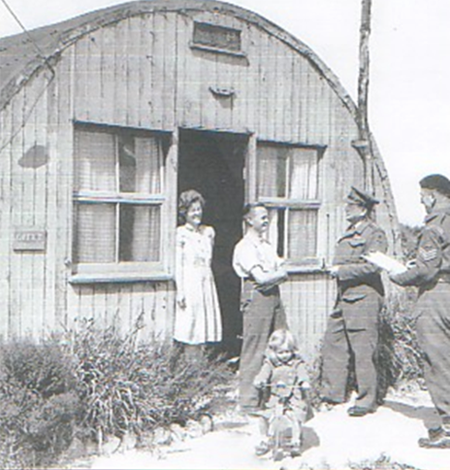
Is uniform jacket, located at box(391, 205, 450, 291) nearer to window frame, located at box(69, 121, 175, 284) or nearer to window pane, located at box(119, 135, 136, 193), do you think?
window frame, located at box(69, 121, 175, 284)

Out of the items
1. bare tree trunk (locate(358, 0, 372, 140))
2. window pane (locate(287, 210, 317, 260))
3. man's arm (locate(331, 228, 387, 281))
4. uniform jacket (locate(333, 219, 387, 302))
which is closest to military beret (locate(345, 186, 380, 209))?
uniform jacket (locate(333, 219, 387, 302))

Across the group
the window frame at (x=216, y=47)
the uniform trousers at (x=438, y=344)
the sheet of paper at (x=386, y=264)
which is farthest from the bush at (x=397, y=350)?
the window frame at (x=216, y=47)

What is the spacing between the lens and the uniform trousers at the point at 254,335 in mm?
7801

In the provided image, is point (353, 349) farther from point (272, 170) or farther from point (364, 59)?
point (364, 59)

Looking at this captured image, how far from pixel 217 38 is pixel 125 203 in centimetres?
207

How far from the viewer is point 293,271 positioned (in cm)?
942

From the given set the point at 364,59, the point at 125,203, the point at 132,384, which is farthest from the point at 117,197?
the point at 364,59

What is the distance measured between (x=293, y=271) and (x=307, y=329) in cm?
72

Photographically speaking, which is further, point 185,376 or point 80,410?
point 185,376

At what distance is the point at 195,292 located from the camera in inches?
312

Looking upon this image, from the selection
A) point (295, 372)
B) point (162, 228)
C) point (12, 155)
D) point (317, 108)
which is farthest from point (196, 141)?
point (295, 372)

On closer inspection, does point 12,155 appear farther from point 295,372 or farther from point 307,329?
point 307,329

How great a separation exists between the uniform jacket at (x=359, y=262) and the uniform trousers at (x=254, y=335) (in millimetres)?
807

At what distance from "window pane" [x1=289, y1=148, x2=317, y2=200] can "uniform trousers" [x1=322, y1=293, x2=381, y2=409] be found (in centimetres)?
172
